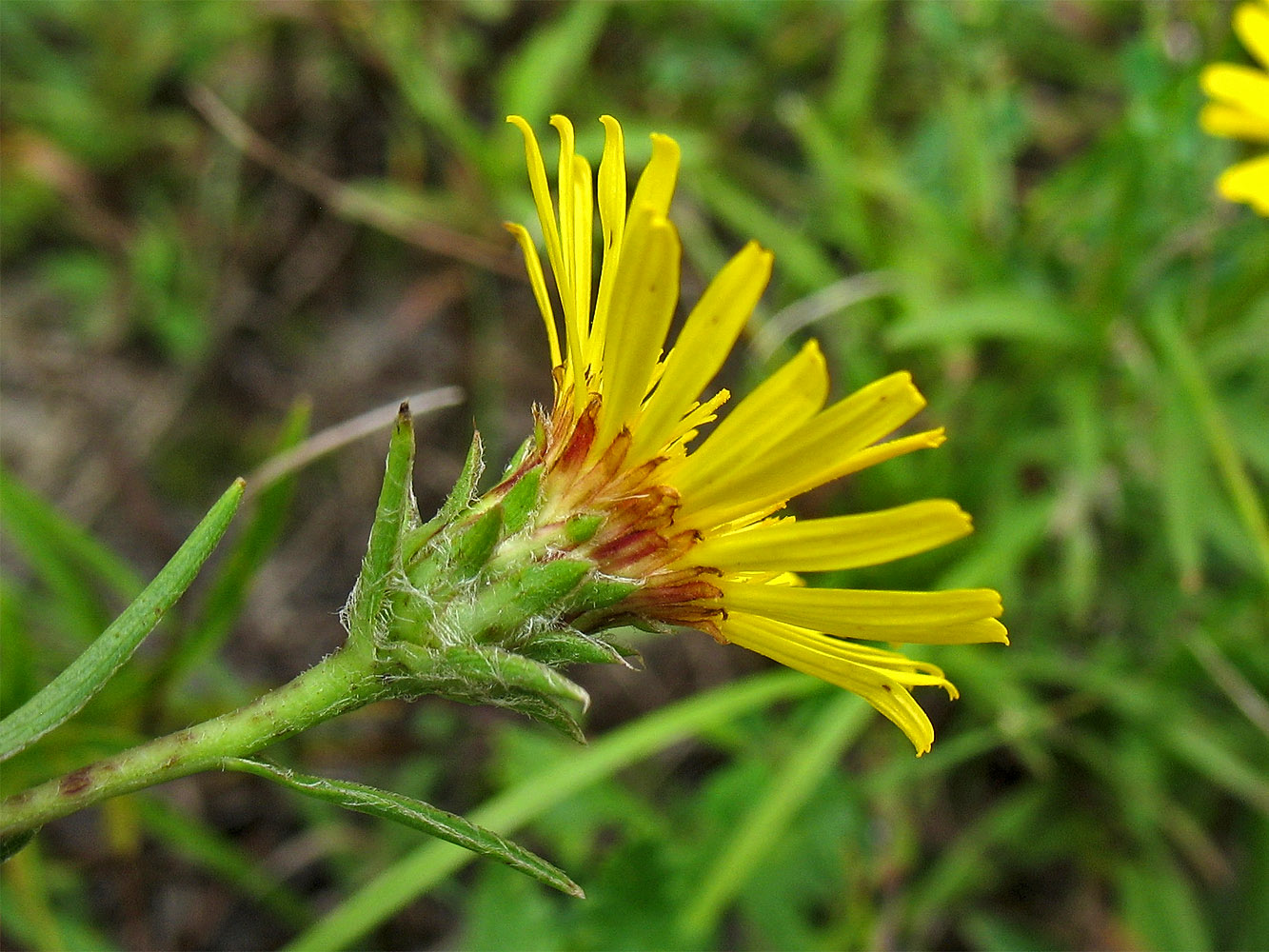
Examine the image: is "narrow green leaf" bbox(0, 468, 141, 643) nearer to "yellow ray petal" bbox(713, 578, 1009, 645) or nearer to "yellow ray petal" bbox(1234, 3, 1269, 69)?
"yellow ray petal" bbox(713, 578, 1009, 645)

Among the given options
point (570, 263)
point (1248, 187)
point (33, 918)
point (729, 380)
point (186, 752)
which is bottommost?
point (33, 918)

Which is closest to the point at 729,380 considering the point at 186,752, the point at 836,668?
the point at 836,668

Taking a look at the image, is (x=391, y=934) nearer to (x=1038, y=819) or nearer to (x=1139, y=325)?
(x=1038, y=819)

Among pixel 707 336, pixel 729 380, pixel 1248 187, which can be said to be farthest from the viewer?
pixel 729 380

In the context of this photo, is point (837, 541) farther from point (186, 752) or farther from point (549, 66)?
point (549, 66)

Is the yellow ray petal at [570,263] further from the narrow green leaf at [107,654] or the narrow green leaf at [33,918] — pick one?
the narrow green leaf at [33,918]

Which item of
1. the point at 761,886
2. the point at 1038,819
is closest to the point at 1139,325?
the point at 1038,819
